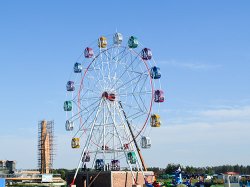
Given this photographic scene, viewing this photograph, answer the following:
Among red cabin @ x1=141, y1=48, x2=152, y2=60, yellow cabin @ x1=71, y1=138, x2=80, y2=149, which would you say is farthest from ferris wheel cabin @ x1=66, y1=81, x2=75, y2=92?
red cabin @ x1=141, y1=48, x2=152, y2=60

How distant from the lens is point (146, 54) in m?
51.2

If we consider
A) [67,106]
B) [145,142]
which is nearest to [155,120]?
[145,142]

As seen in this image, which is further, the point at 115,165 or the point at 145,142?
the point at 115,165

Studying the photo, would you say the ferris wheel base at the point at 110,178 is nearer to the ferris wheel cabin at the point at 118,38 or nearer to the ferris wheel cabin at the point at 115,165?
the ferris wheel cabin at the point at 115,165

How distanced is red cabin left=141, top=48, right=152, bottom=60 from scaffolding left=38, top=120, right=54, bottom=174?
89173 millimetres

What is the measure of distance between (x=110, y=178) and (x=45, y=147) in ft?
281

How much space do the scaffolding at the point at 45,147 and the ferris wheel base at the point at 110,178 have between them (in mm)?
80643

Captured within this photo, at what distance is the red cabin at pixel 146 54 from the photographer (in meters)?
51.1

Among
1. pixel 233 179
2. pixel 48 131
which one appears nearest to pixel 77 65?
pixel 233 179

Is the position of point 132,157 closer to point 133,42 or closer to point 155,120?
point 155,120

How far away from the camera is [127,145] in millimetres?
51406

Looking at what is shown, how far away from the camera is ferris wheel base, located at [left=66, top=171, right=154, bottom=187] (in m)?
51.6

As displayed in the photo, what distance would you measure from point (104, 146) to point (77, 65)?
38.8 feet

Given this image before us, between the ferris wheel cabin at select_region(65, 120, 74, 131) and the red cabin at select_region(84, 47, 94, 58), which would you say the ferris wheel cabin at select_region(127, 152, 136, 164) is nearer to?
the ferris wheel cabin at select_region(65, 120, 74, 131)
